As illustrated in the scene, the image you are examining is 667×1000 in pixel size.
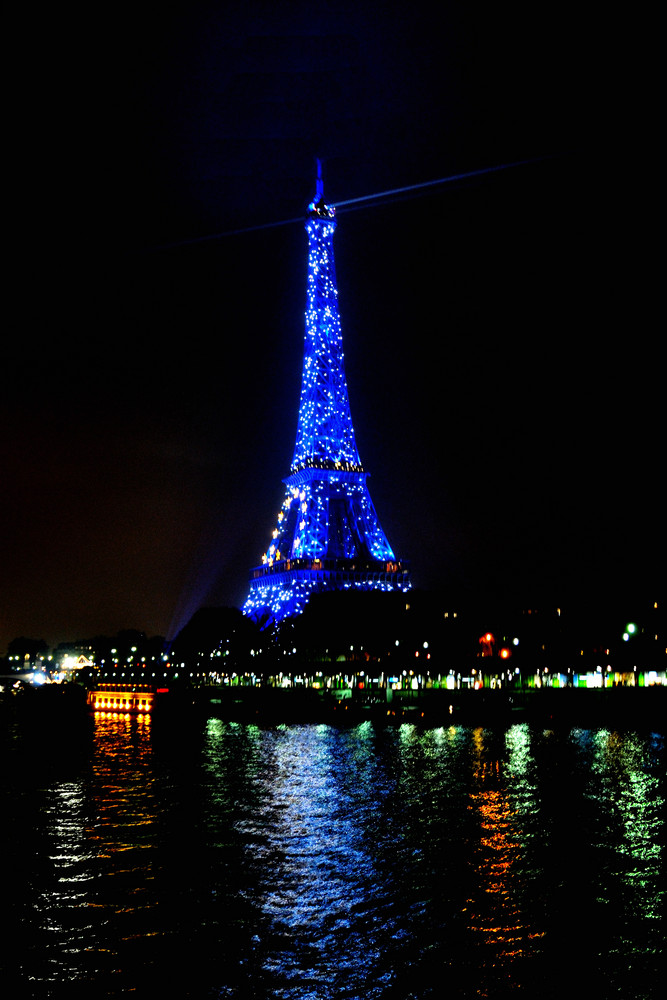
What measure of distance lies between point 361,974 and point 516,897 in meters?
4.48

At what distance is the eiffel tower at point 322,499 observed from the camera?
8931cm

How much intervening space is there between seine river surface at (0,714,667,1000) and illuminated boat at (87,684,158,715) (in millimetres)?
44304

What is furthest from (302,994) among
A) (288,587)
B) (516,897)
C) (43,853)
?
(288,587)

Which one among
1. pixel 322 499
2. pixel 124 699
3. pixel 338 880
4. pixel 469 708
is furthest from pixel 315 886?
pixel 322 499

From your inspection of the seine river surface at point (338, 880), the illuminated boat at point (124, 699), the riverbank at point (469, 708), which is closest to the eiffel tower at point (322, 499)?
the illuminated boat at point (124, 699)

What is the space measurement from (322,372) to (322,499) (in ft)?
45.8

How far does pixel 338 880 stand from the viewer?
53.8ft

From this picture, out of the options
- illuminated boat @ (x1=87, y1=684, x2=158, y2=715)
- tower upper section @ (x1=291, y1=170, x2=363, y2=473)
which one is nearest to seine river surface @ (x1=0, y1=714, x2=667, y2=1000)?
illuminated boat @ (x1=87, y1=684, x2=158, y2=715)

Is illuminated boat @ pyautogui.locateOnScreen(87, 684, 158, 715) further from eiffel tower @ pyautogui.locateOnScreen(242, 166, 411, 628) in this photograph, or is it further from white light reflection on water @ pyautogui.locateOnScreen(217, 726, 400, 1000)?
white light reflection on water @ pyautogui.locateOnScreen(217, 726, 400, 1000)

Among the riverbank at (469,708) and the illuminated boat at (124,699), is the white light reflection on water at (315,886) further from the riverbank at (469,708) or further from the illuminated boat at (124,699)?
the illuminated boat at (124,699)

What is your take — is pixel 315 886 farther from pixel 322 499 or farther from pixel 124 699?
pixel 322 499

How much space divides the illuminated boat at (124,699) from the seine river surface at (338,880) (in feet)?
145

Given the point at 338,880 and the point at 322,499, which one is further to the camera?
the point at 322,499

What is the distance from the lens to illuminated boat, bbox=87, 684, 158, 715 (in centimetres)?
7738
